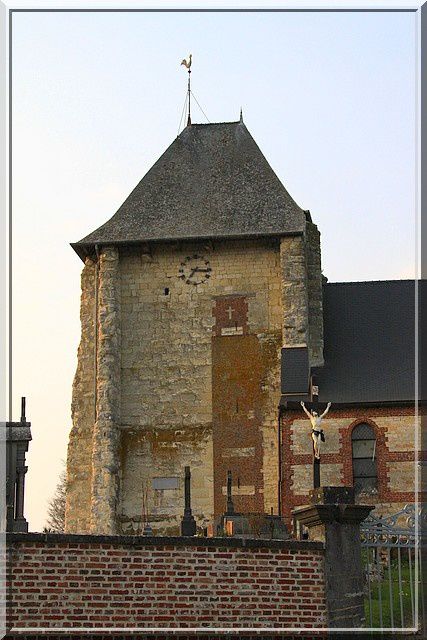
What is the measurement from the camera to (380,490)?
3094 cm

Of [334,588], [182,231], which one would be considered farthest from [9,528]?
[182,231]

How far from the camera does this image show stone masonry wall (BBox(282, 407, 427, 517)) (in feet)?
101

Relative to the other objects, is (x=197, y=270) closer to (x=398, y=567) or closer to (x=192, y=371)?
(x=192, y=371)

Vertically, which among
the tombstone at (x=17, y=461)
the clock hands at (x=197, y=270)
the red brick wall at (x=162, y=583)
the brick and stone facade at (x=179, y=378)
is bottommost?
the red brick wall at (x=162, y=583)

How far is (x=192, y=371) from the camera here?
3353cm

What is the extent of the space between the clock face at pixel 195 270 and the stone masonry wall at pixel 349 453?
4.70 meters

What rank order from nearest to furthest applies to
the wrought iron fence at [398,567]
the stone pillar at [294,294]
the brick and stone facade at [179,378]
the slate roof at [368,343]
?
the wrought iron fence at [398,567]
the slate roof at [368,343]
the brick and stone facade at [179,378]
the stone pillar at [294,294]

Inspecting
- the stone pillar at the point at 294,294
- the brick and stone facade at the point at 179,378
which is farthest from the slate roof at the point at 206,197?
the stone pillar at the point at 294,294

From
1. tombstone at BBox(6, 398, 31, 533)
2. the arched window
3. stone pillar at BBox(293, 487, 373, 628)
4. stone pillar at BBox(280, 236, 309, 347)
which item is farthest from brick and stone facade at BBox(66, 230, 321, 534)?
stone pillar at BBox(293, 487, 373, 628)

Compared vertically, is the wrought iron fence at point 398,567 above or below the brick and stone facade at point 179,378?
below

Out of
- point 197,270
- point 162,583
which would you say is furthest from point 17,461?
point 197,270

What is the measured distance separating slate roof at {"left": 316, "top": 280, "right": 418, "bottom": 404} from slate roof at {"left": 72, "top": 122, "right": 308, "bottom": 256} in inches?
124

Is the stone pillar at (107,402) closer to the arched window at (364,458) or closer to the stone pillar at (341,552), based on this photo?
the arched window at (364,458)

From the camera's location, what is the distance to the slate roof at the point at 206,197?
34156mm
